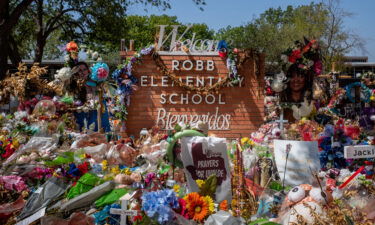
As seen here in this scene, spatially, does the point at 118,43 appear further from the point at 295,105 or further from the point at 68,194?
the point at 68,194

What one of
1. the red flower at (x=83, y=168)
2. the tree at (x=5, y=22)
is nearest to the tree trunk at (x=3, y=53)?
the tree at (x=5, y=22)

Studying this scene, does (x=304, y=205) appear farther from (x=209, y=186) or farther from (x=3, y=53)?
(x=3, y=53)

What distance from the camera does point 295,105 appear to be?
9898 mm

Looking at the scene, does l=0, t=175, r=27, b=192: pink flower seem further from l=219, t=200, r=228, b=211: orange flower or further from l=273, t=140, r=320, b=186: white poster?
l=273, t=140, r=320, b=186: white poster

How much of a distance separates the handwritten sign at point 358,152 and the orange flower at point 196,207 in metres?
1.39

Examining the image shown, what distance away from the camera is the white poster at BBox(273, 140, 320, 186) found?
471 centimetres

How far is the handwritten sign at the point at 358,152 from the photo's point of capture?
3881 mm

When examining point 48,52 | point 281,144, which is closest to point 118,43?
point 281,144

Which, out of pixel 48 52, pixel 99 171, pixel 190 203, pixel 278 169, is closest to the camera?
pixel 190 203

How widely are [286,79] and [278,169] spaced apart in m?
5.14

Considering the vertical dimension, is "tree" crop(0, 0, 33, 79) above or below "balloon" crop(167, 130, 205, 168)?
above

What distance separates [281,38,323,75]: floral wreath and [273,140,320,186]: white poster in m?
4.89

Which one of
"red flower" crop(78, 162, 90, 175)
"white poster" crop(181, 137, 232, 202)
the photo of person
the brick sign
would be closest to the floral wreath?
the photo of person

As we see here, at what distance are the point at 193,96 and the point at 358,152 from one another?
22.5 ft
